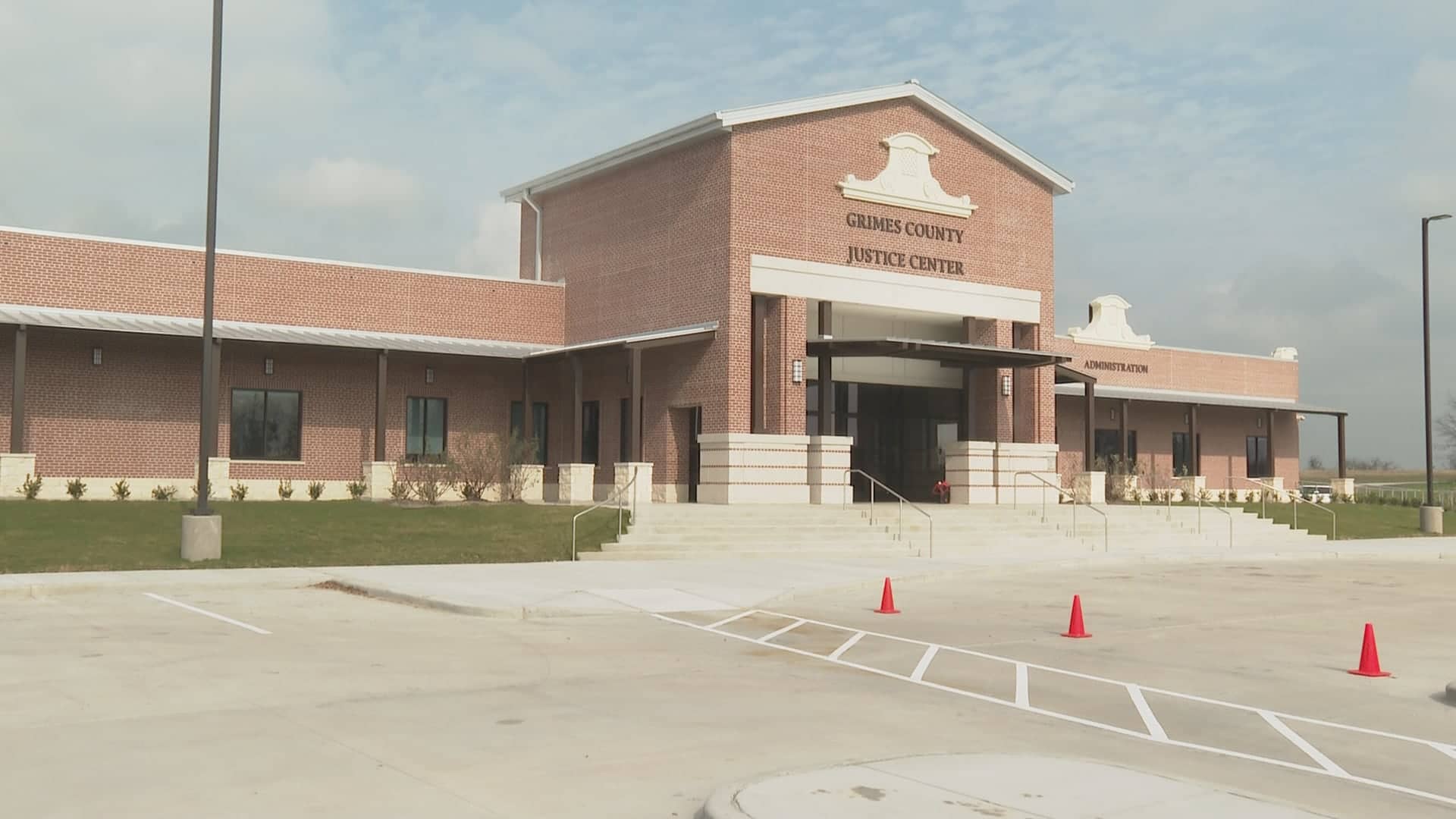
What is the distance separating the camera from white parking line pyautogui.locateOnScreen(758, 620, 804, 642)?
14305 millimetres

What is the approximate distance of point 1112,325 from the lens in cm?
5041

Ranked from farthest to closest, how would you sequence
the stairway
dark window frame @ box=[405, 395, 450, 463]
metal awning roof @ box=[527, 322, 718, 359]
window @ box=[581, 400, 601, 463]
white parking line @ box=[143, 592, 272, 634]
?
window @ box=[581, 400, 601, 463]
dark window frame @ box=[405, 395, 450, 463]
metal awning roof @ box=[527, 322, 718, 359]
the stairway
white parking line @ box=[143, 592, 272, 634]

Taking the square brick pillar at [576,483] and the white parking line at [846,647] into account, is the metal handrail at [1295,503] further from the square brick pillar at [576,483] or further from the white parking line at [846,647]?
the white parking line at [846,647]

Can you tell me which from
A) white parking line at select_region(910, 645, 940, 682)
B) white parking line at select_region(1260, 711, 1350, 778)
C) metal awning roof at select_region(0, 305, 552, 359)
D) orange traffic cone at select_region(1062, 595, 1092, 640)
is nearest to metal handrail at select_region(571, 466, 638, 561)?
metal awning roof at select_region(0, 305, 552, 359)

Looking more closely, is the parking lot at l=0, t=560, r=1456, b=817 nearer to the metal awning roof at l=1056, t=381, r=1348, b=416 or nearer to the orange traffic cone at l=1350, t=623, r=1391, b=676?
the orange traffic cone at l=1350, t=623, r=1391, b=676

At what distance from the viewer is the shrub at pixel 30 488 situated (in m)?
27.5

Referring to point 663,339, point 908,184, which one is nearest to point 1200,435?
point 908,184

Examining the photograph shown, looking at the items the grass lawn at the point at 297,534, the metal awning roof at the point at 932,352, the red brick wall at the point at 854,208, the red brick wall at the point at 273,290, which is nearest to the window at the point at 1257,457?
the red brick wall at the point at 854,208

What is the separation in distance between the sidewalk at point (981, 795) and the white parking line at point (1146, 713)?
186 cm

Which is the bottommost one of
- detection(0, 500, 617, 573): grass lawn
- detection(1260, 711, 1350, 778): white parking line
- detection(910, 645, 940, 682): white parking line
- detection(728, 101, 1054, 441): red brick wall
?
detection(1260, 711, 1350, 778): white parking line

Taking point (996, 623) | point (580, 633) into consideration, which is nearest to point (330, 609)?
point (580, 633)

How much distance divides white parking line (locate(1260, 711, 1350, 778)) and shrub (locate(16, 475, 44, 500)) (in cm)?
2533

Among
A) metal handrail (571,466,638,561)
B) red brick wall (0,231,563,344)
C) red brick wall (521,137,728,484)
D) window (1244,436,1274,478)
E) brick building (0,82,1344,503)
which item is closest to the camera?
metal handrail (571,466,638,561)

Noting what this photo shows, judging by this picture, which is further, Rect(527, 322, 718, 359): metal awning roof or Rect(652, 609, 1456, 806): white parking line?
Rect(527, 322, 718, 359): metal awning roof
